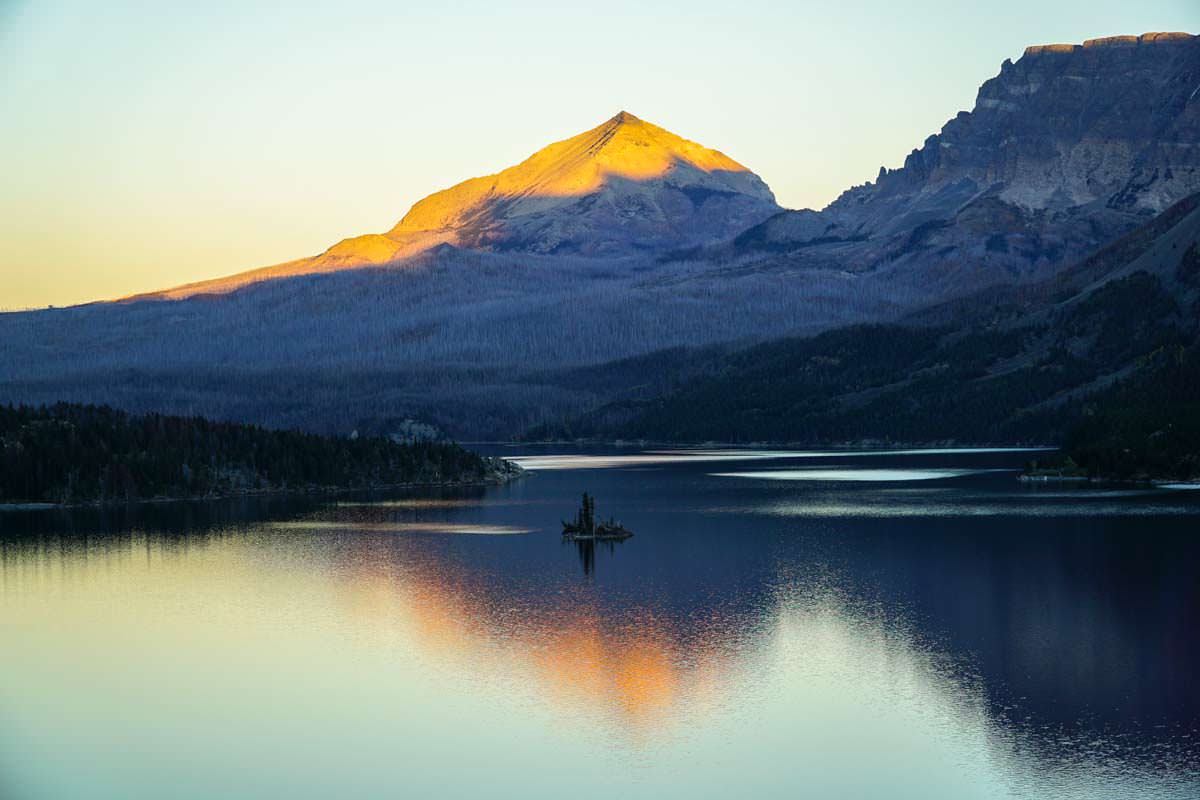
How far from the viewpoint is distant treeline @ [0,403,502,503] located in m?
152

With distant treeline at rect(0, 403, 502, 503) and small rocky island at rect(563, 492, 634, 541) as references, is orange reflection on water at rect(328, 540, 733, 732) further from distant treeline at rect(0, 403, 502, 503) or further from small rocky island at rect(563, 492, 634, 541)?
distant treeline at rect(0, 403, 502, 503)

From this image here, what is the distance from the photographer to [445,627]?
73.0 meters

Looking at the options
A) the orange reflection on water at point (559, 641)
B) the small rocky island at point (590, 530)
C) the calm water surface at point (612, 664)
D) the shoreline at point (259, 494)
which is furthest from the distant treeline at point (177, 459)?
the orange reflection on water at point (559, 641)

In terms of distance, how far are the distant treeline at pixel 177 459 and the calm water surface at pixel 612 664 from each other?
39599 millimetres

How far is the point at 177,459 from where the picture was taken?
16262 cm

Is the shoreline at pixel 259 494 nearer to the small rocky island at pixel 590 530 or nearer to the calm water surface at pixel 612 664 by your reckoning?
the calm water surface at pixel 612 664

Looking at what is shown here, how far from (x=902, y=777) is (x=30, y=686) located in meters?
36.8

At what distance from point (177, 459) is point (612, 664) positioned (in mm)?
110090

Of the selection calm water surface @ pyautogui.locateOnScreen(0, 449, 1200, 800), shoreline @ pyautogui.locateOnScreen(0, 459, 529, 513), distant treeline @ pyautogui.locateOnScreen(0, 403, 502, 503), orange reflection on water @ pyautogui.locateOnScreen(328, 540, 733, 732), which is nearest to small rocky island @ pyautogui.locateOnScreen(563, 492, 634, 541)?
calm water surface @ pyautogui.locateOnScreen(0, 449, 1200, 800)

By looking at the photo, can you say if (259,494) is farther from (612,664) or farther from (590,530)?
(612,664)

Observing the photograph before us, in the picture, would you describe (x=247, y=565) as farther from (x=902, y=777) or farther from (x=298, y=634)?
(x=902, y=777)

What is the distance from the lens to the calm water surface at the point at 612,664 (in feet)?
159

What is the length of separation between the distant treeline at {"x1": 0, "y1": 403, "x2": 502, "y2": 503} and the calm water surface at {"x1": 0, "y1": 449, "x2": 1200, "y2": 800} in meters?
39.6

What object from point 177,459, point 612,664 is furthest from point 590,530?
point 177,459
